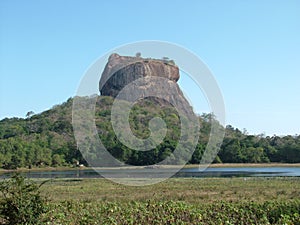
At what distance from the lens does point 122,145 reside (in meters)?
91.8

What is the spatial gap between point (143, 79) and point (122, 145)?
1410 inches

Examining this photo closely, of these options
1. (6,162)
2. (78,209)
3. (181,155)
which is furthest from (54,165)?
(78,209)

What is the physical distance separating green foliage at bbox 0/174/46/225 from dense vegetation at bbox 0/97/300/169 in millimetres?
66556

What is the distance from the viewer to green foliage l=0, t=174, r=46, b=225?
13297 millimetres

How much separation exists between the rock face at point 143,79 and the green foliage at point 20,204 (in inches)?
3969

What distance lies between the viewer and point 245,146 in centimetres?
10538

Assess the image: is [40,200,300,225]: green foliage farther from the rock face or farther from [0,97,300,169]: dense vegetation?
the rock face

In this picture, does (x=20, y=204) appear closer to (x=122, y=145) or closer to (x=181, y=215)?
(x=181, y=215)

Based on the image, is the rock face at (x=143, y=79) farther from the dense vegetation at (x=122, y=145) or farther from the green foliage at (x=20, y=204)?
the green foliage at (x=20, y=204)

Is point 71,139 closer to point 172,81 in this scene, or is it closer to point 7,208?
point 172,81

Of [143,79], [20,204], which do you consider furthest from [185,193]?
[143,79]

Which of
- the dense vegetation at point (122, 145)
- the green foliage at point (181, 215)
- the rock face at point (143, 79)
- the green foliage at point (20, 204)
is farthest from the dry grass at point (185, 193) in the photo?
the rock face at point (143, 79)

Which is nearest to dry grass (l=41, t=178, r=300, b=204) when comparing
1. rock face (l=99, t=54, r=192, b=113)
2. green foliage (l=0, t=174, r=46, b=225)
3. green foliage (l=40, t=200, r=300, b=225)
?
green foliage (l=40, t=200, r=300, b=225)

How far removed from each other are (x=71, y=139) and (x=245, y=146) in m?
43.4
